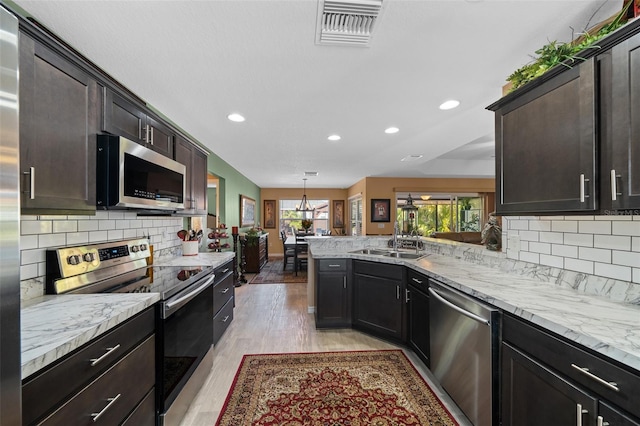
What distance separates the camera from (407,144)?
3.87 meters

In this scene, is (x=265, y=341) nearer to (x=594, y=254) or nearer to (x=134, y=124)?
(x=134, y=124)

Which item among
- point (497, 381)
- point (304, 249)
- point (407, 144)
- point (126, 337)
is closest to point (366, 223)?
point (304, 249)

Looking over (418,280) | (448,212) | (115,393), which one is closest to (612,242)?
(418,280)

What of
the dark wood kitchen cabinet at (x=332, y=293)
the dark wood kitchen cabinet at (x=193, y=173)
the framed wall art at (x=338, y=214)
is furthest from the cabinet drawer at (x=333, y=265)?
the framed wall art at (x=338, y=214)

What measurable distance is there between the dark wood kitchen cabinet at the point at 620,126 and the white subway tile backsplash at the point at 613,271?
49 cm

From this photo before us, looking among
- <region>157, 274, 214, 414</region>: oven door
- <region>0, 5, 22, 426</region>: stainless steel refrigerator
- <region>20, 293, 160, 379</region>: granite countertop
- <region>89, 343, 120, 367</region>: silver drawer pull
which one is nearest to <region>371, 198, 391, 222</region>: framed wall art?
<region>157, 274, 214, 414</region>: oven door

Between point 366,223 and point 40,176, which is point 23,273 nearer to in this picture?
point 40,176

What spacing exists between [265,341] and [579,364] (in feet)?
8.38

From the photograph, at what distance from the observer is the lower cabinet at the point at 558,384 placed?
91cm

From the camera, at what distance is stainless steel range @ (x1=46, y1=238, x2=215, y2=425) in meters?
1.53

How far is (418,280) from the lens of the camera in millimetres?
2377

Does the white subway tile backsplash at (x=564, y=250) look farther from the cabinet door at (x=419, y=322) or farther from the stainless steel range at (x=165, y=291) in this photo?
the stainless steel range at (x=165, y=291)

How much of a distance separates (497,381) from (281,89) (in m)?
2.40

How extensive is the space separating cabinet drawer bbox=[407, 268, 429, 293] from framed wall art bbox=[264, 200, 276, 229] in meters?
7.47
